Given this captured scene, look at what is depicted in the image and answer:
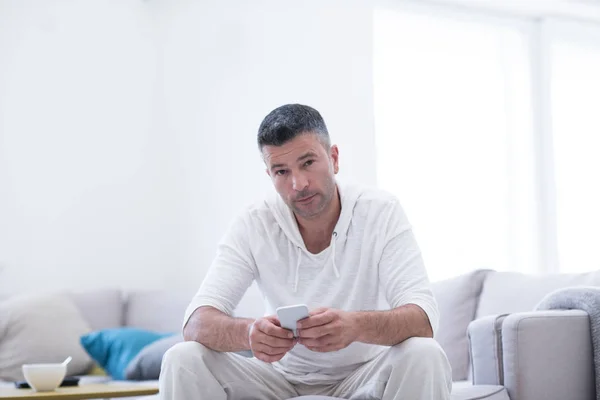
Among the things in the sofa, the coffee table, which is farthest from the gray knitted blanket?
the coffee table

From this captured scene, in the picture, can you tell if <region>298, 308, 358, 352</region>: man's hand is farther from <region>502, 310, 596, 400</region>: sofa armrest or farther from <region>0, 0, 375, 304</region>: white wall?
<region>0, 0, 375, 304</region>: white wall

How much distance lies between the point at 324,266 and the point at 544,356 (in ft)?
2.43

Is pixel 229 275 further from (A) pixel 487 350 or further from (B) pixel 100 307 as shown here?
(B) pixel 100 307

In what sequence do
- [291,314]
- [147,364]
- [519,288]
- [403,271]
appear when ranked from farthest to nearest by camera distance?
1. [147,364]
2. [519,288]
3. [403,271]
4. [291,314]

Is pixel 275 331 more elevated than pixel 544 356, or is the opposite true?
pixel 275 331

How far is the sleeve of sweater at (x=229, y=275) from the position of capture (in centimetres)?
229

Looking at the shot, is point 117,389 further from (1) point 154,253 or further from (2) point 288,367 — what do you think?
(1) point 154,253

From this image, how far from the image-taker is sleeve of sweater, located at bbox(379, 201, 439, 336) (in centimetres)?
215

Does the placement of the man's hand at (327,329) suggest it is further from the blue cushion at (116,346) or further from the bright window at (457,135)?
the bright window at (457,135)

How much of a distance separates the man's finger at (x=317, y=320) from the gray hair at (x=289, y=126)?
1.78 ft

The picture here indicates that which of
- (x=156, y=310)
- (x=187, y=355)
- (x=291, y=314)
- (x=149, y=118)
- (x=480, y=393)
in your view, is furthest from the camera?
(x=149, y=118)

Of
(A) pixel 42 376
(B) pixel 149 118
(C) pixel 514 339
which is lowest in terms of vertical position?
(A) pixel 42 376

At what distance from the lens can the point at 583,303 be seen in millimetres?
2584

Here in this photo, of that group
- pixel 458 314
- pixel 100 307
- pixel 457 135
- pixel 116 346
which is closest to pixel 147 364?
pixel 116 346
